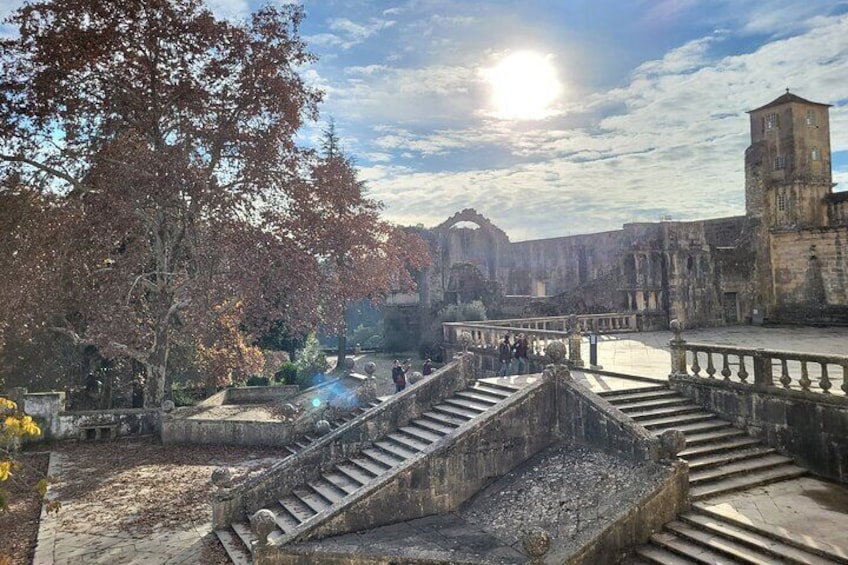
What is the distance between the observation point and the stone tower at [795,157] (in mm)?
39406

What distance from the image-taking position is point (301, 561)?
9234 mm

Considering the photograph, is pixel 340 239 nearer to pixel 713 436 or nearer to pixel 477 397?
pixel 477 397

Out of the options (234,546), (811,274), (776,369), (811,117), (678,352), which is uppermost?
(811,117)

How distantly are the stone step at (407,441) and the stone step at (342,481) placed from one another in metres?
1.42

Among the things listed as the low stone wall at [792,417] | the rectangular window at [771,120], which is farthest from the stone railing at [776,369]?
the rectangular window at [771,120]

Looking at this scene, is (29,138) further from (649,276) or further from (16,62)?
(649,276)

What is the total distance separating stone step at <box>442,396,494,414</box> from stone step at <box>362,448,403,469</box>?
216 cm

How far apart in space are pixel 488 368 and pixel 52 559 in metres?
13.3

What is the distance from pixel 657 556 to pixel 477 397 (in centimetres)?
603

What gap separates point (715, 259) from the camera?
27.3 meters

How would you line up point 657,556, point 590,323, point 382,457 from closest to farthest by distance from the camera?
point 657,556 < point 382,457 < point 590,323

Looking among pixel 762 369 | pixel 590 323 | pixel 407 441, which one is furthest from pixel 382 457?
pixel 590 323

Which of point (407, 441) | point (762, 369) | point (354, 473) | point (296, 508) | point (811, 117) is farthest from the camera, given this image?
point (811, 117)

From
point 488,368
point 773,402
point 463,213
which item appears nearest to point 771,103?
point 463,213
